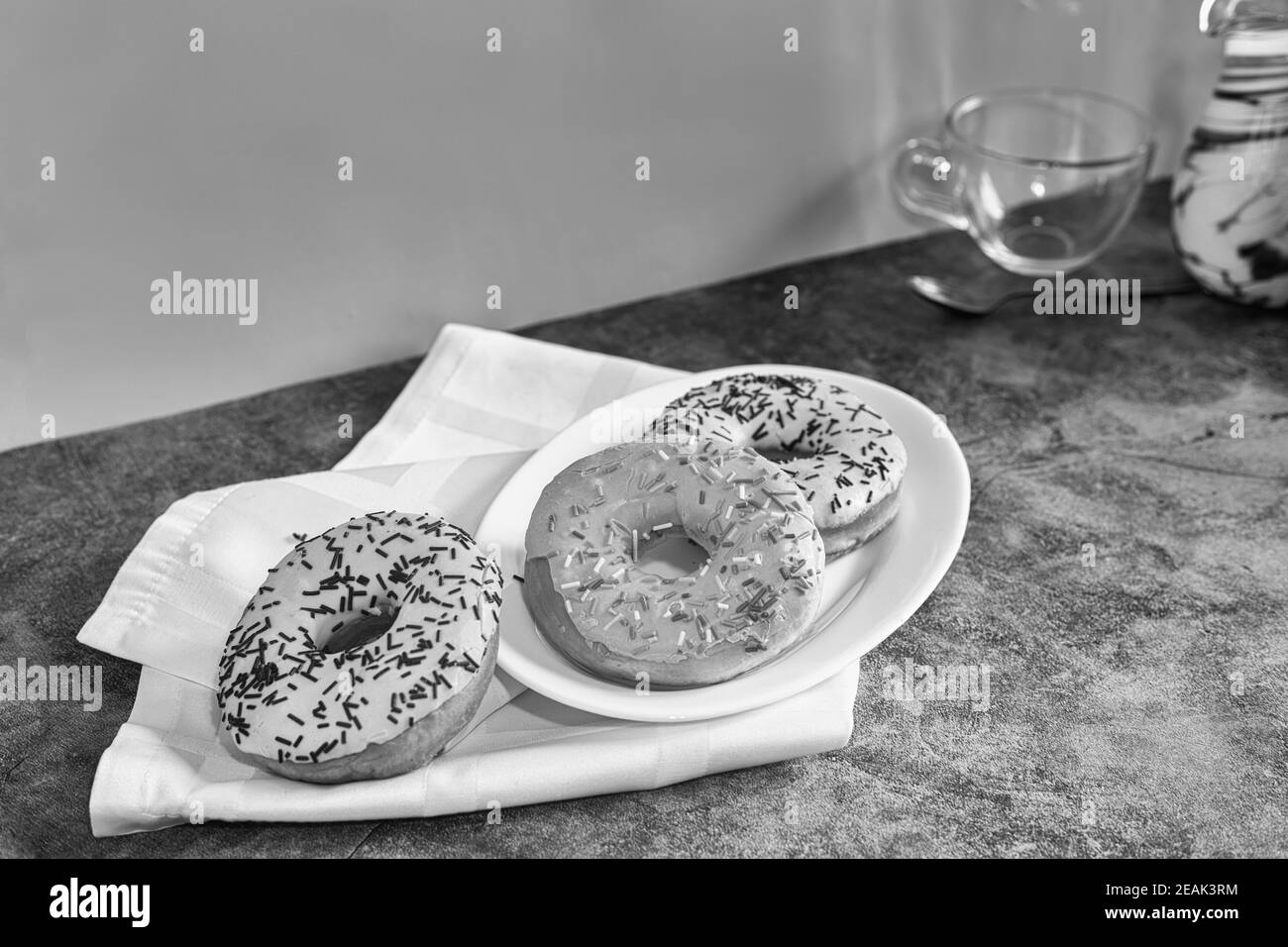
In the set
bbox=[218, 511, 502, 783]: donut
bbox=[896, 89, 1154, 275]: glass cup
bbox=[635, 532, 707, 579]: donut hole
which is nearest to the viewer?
bbox=[218, 511, 502, 783]: donut

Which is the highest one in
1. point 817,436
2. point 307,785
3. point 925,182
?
point 925,182

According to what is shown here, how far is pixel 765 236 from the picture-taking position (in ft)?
5.18

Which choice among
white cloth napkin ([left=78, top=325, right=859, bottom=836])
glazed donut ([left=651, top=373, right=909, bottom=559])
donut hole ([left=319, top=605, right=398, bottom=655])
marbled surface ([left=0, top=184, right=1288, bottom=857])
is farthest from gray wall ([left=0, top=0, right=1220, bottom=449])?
donut hole ([left=319, top=605, right=398, bottom=655])

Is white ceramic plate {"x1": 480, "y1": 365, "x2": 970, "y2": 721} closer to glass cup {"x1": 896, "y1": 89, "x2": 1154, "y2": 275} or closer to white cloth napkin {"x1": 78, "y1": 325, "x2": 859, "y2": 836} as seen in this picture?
white cloth napkin {"x1": 78, "y1": 325, "x2": 859, "y2": 836}

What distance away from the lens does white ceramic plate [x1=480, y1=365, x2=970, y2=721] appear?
88 cm

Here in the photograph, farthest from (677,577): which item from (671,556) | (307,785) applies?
(307,785)

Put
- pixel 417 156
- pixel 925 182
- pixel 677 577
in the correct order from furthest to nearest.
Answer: pixel 925 182, pixel 417 156, pixel 677 577

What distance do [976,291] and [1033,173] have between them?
0.15 metres

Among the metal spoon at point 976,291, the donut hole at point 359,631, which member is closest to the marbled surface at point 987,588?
the metal spoon at point 976,291

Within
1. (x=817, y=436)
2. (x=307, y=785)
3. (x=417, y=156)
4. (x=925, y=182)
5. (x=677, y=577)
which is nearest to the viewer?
(x=307, y=785)

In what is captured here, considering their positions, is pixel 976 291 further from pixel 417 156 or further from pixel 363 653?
pixel 363 653

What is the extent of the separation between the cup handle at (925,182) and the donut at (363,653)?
2.63 feet

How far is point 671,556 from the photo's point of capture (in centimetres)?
103

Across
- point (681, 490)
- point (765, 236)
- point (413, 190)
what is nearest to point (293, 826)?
point (681, 490)
